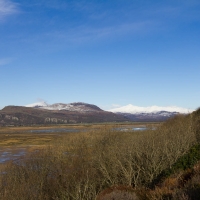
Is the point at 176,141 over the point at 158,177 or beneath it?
over

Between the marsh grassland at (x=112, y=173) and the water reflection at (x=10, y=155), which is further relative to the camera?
the water reflection at (x=10, y=155)

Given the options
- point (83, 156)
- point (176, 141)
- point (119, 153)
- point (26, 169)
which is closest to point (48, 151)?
point (83, 156)

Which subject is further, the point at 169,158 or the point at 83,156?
the point at 83,156

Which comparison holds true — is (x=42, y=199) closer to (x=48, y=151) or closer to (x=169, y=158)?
(x=169, y=158)

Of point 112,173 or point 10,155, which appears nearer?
point 112,173

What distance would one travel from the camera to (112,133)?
44.9 m


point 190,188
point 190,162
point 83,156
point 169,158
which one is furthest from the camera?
point 83,156

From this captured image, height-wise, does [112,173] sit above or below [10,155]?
above

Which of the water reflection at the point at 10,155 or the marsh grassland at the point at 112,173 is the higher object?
the marsh grassland at the point at 112,173

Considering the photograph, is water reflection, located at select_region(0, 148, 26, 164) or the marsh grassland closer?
the marsh grassland

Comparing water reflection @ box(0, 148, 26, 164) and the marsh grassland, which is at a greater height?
the marsh grassland

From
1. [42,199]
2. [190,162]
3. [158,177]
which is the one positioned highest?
[190,162]

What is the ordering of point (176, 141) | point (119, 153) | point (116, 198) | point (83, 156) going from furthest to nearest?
1. point (83, 156)
2. point (176, 141)
3. point (119, 153)
4. point (116, 198)

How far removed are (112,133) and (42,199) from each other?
2327 cm
